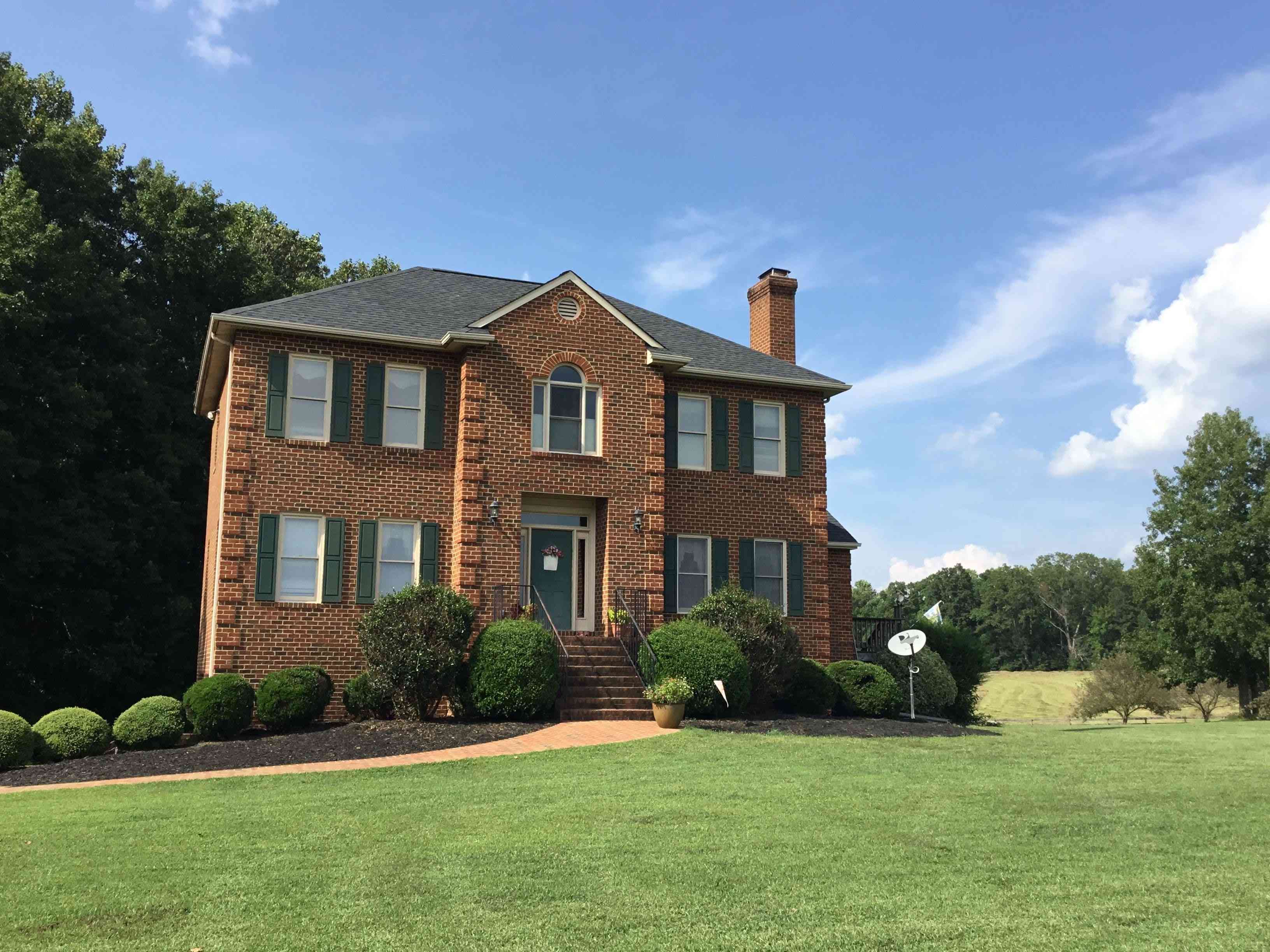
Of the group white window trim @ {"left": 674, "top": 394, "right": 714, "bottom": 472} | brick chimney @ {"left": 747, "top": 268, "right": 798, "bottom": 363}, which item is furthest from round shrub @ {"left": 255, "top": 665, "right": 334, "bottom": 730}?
brick chimney @ {"left": 747, "top": 268, "right": 798, "bottom": 363}

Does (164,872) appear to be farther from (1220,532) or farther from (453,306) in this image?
(1220,532)

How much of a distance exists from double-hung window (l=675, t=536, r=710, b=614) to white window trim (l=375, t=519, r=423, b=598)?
5166 millimetres

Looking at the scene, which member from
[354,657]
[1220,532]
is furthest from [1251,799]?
[1220,532]

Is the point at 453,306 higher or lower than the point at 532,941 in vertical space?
higher

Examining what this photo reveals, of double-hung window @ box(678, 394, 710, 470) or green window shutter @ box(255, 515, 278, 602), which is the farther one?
double-hung window @ box(678, 394, 710, 470)

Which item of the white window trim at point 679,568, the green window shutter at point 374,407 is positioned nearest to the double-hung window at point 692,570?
the white window trim at point 679,568

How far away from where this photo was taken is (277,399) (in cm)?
1923

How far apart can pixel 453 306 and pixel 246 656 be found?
317 inches

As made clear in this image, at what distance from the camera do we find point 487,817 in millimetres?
9531

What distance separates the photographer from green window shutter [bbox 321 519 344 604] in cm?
1902

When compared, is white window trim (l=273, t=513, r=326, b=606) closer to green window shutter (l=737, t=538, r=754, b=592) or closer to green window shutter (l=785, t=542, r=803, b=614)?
green window shutter (l=737, t=538, r=754, b=592)

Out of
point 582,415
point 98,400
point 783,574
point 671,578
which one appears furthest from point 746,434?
point 98,400

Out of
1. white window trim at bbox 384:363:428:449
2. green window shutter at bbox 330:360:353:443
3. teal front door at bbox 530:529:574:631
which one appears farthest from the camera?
teal front door at bbox 530:529:574:631

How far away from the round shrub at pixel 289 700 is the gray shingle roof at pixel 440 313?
6.21 m
